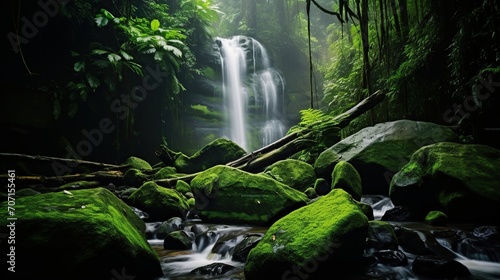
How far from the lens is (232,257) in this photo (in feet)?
12.1

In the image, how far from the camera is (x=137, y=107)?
419 inches

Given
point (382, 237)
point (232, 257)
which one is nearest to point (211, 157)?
point (232, 257)

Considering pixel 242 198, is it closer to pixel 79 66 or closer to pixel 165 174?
pixel 165 174

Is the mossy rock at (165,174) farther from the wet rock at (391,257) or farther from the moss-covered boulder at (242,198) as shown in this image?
the wet rock at (391,257)

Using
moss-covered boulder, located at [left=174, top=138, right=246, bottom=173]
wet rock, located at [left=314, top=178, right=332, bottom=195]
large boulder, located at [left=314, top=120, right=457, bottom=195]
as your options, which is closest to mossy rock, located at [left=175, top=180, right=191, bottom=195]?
moss-covered boulder, located at [left=174, top=138, right=246, bottom=173]

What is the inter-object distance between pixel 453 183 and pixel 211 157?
19.6 feet

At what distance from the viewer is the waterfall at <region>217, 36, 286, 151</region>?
16031mm

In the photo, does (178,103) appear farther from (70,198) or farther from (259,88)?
(70,198)

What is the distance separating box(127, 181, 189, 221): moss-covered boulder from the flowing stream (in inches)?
25.3

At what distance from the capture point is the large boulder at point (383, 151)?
6160mm

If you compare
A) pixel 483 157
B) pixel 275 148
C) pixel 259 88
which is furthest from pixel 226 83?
pixel 483 157

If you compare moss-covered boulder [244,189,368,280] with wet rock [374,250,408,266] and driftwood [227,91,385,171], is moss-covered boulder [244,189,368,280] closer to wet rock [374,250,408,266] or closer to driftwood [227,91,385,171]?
wet rock [374,250,408,266]

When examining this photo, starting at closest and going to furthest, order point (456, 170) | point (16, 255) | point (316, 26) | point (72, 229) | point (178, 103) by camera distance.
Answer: point (16, 255), point (72, 229), point (456, 170), point (178, 103), point (316, 26)

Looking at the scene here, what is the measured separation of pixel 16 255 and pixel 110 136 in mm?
7999
